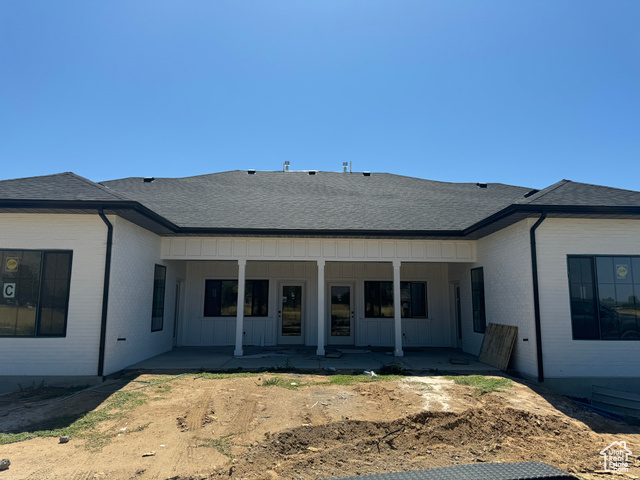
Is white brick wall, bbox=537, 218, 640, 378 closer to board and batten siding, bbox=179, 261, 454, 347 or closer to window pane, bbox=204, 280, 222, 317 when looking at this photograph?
board and batten siding, bbox=179, 261, 454, 347

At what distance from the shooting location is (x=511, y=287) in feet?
31.3

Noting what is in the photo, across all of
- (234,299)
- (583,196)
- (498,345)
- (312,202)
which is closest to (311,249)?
(312,202)

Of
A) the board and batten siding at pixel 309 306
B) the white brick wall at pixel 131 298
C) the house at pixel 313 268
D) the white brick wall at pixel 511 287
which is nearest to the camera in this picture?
the house at pixel 313 268

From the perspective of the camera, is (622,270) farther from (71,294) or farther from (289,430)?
(71,294)

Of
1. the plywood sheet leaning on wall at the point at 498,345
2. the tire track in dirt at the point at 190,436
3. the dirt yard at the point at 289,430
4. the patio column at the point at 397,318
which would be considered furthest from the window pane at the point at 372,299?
the tire track in dirt at the point at 190,436

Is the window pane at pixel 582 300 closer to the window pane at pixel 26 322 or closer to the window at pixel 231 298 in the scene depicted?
the window at pixel 231 298

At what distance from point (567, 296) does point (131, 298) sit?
33.9ft

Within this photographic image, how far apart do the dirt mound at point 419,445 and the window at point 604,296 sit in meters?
3.23

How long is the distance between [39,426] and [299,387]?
170 inches

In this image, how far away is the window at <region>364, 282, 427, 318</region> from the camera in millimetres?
13758

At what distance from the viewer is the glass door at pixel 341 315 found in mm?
13648

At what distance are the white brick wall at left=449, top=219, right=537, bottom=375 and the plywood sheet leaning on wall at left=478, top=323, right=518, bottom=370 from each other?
148 mm

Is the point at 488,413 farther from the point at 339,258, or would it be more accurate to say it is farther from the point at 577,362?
the point at 339,258

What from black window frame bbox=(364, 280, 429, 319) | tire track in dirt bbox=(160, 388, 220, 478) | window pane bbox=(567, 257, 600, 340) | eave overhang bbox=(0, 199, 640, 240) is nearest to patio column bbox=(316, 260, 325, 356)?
eave overhang bbox=(0, 199, 640, 240)
